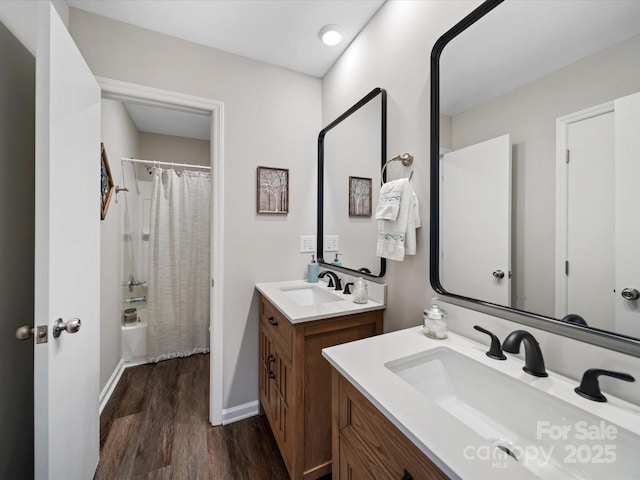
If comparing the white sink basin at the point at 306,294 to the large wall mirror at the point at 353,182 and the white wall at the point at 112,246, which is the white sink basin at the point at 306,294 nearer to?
the large wall mirror at the point at 353,182

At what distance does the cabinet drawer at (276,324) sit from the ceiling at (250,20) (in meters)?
1.69

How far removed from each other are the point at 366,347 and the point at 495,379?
1.26ft

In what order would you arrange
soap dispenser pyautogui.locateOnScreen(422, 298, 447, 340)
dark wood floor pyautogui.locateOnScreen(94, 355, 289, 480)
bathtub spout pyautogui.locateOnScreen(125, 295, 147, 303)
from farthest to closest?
1. bathtub spout pyautogui.locateOnScreen(125, 295, 147, 303)
2. dark wood floor pyautogui.locateOnScreen(94, 355, 289, 480)
3. soap dispenser pyautogui.locateOnScreen(422, 298, 447, 340)

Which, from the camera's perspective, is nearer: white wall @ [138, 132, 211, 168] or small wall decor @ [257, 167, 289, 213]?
small wall decor @ [257, 167, 289, 213]

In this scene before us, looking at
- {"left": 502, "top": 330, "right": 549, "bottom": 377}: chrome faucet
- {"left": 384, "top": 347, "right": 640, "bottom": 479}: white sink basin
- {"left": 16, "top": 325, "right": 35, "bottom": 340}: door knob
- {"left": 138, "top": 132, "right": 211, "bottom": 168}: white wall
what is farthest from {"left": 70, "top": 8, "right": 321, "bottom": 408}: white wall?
{"left": 138, "top": 132, "right": 211, "bottom": 168}: white wall

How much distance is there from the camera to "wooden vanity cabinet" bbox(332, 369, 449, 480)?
0.57 m

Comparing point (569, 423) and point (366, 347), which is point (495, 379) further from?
point (366, 347)

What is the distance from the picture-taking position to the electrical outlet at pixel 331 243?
6.21 feet

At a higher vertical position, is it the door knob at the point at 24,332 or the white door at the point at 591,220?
the white door at the point at 591,220

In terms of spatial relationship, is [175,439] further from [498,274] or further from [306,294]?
[498,274]

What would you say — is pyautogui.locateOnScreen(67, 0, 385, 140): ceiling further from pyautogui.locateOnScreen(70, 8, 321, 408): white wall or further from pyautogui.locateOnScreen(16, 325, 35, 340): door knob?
pyautogui.locateOnScreen(16, 325, 35, 340): door knob

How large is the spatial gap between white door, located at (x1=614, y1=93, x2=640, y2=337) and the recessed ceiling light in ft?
4.92

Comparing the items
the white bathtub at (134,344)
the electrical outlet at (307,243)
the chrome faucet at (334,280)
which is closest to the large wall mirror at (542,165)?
the chrome faucet at (334,280)

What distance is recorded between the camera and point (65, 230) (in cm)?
99
